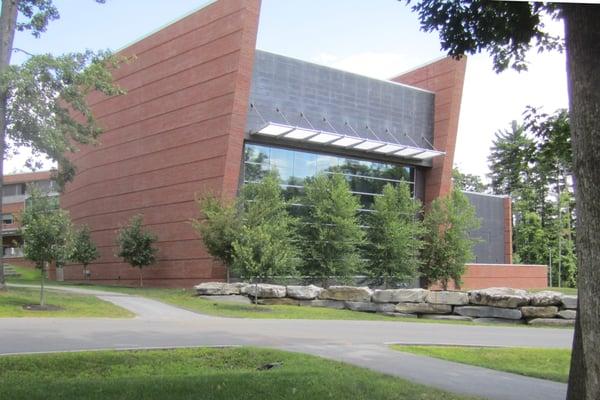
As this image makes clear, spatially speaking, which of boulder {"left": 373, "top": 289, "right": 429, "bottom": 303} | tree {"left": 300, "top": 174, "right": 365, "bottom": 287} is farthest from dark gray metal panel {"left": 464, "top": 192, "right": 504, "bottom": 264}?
boulder {"left": 373, "top": 289, "right": 429, "bottom": 303}

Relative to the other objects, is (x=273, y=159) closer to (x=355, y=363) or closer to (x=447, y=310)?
(x=447, y=310)

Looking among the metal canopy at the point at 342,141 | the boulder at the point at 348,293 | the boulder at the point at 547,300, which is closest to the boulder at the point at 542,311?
the boulder at the point at 547,300

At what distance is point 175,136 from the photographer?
3067 cm

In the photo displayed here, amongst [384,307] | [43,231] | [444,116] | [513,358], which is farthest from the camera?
[444,116]

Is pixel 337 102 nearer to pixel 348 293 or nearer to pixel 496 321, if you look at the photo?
pixel 348 293

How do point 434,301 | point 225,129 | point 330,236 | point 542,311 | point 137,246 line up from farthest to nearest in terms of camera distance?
point 137,246 → point 330,236 → point 225,129 → point 434,301 → point 542,311

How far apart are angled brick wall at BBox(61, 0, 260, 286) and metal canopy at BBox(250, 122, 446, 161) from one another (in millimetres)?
1913

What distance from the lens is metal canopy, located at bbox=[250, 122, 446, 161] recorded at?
28742 millimetres

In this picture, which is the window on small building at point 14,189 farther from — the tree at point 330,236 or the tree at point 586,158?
the tree at point 586,158

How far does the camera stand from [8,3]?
23.5 meters

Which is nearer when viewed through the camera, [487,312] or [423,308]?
[487,312]

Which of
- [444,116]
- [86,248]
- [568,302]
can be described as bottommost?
[568,302]

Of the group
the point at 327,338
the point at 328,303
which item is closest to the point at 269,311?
the point at 328,303

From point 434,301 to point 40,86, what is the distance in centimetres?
1711
